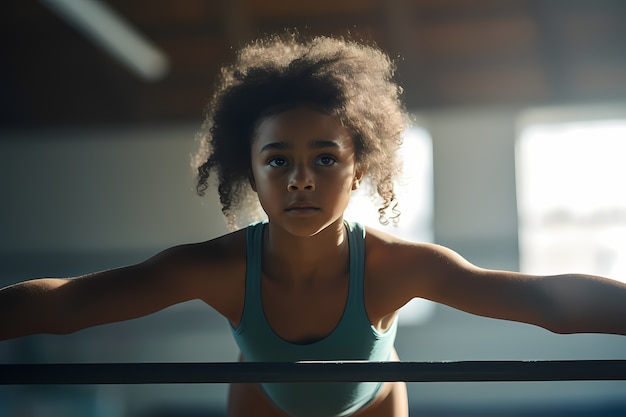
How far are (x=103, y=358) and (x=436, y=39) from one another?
7.65ft

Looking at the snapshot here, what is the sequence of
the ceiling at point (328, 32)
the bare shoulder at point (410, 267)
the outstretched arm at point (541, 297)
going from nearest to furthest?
the outstretched arm at point (541, 297)
the bare shoulder at point (410, 267)
the ceiling at point (328, 32)

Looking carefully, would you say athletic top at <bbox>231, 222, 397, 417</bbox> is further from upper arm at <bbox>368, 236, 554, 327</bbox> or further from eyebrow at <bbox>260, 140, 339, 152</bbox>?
eyebrow at <bbox>260, 140, 339, 152</bbox>

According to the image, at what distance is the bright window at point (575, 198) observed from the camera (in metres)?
3.98

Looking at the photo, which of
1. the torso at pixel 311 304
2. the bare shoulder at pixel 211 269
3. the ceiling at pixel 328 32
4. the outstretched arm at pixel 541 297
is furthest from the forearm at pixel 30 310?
the ceiling at pixel 328 32

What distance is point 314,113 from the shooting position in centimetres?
97

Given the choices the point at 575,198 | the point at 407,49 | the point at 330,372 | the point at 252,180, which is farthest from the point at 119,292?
the point at 575,198

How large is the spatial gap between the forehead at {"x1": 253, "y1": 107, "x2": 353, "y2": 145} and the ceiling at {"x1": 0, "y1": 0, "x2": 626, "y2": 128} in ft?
7.24

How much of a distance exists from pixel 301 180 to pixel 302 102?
0.12m

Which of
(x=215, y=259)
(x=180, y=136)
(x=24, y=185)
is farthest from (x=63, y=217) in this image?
(x=215, y=259)

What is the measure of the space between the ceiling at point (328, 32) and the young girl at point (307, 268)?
2.10m

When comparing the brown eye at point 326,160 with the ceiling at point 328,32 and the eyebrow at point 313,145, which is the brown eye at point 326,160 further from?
the ceiling at point 328,32

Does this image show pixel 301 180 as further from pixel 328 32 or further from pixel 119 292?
pixel 328 32

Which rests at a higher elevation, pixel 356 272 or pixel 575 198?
pixel 575 198

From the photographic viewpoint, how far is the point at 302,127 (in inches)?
37.3
